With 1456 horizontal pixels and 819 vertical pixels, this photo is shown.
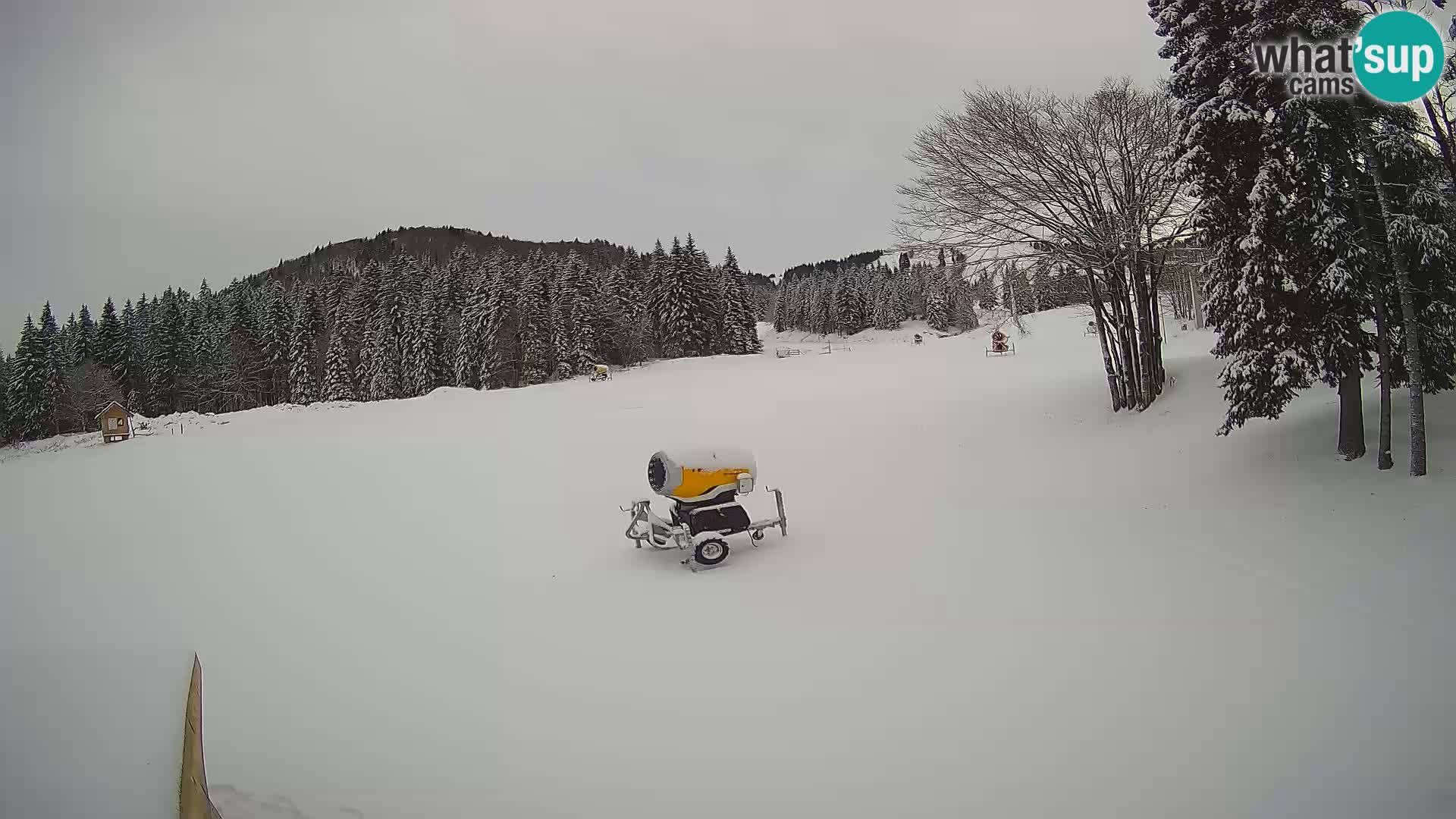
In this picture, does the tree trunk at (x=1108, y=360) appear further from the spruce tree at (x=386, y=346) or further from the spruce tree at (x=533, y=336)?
the spruce tree at (x=386, y=346)

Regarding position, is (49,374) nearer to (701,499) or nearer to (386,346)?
(701,499)

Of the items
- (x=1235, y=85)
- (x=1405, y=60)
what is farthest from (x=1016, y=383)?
(x=1405, y=60)

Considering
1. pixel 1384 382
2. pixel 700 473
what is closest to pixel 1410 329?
pixel 1384 382

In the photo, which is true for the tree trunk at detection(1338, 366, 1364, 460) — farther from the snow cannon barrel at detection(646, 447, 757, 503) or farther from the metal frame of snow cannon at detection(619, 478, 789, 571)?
the snow cannon barrel at detection(646, 447, 757, 503)

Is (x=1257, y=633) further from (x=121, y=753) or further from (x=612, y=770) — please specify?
(x=121, y=753)

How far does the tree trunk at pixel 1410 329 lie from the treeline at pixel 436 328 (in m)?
41.6

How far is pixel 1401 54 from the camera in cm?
A: 687

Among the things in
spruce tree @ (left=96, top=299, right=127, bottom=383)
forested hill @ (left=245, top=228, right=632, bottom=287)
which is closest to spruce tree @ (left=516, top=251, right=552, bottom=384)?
spruce tree @ (left=96, top=299, right=127, bottom=383)

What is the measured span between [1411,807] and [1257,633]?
2.02m

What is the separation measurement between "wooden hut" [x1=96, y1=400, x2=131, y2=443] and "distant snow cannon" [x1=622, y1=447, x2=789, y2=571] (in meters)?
9.61

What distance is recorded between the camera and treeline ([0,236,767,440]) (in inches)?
1757

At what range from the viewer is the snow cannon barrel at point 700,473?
8.04m

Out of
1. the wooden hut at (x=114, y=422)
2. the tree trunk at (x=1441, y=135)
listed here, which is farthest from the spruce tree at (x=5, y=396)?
the tree trunk at (x=1441, y=135)

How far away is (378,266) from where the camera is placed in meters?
60.6
